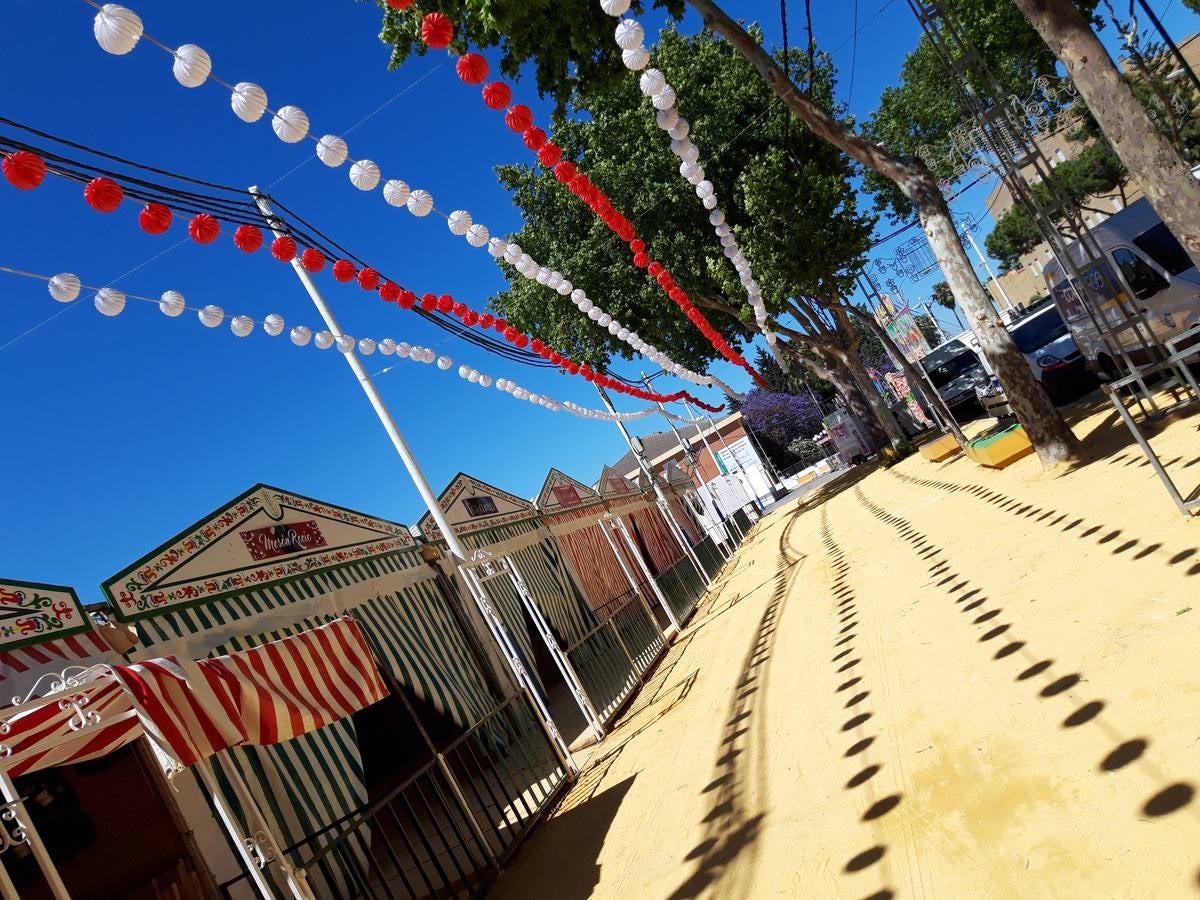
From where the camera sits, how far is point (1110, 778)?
263 centimetres

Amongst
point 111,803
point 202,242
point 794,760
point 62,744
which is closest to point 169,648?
point 111,803

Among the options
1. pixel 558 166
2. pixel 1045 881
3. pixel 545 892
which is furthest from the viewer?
pixel 558 166

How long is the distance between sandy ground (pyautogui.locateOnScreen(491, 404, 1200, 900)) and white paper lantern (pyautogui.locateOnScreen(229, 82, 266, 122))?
487 cm

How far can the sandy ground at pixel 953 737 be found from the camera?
8.34 ft

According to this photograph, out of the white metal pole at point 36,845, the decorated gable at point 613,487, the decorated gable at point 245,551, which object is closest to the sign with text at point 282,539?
the decorated gable at point 245,551

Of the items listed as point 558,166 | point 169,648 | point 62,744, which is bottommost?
point 62,744

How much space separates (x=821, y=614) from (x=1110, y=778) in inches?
192

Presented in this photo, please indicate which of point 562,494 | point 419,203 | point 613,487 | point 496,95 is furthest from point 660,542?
point 496,95

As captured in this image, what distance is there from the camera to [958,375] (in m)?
21.2

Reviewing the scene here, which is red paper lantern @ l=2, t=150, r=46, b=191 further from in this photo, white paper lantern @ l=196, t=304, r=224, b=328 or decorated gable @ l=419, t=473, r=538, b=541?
decorated gable @ l=419, t=473, r=538, b=541

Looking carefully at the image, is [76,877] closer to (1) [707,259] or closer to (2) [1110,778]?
(2) [1110,778]

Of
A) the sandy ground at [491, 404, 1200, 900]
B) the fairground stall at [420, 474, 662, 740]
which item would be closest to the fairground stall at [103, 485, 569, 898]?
the fairground stall at [420, 474, 662, 740]

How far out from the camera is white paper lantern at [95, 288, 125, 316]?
484 centimetres

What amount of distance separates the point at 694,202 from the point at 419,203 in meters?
13.1
